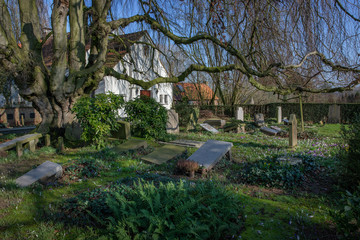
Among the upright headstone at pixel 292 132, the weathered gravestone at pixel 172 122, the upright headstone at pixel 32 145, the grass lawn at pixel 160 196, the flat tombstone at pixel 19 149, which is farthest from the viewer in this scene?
the weathered gravestone at pixel 172 122

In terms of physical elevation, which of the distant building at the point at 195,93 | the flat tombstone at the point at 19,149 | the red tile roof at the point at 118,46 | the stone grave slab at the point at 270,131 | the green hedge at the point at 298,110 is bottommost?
the stone grave slab at the point at 270,131

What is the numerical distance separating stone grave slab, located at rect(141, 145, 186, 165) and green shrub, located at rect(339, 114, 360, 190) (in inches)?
159

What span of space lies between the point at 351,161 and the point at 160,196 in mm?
3418

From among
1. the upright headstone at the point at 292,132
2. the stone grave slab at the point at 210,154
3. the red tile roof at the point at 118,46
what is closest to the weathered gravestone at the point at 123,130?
the stone grave slab at the point at 210,154

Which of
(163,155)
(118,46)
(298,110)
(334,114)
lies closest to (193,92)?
(298,110)

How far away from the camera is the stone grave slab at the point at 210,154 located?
5.73 metres

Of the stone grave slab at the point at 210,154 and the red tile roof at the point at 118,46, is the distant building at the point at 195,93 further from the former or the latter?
the stone grave slab at the point at 210,154

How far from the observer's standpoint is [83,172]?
16.8 feet

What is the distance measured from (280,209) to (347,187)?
5.91ft

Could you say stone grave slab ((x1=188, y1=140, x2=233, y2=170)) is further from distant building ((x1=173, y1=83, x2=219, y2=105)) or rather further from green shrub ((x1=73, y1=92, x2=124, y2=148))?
distant building ((x1=173, y1=83, x2=219, y2=105))

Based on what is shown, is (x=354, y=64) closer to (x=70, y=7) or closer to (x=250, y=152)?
(x=250, y=152)

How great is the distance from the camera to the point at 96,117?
7.57 meters

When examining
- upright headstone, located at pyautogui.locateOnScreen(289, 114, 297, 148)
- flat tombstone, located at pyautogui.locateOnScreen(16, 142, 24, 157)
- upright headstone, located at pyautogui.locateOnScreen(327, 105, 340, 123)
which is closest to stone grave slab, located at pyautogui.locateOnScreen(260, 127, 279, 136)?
upright headstone, located at pyautogui.locateOnScreen(289, 114, 297, 148)

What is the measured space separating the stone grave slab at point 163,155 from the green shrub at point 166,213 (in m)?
3.11
